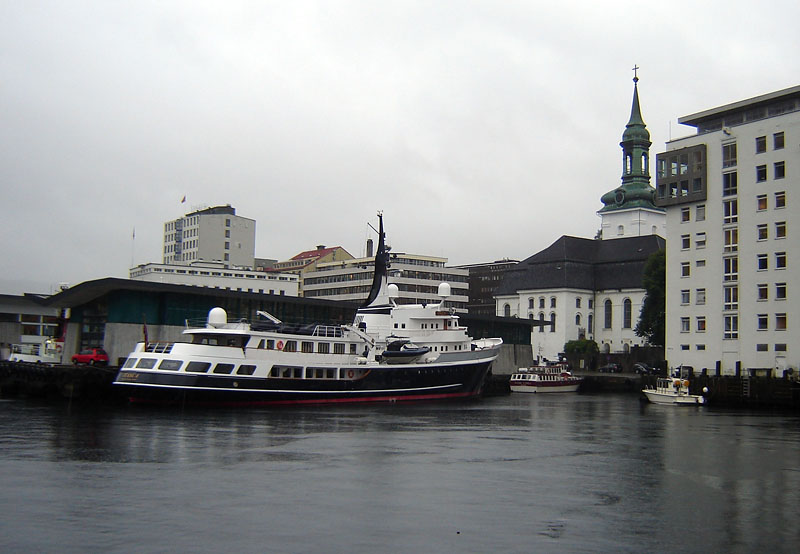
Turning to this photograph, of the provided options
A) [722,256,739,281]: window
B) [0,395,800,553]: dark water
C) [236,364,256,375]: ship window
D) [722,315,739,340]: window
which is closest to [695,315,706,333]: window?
[722,315,739,340]: window

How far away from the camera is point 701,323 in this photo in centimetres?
6594

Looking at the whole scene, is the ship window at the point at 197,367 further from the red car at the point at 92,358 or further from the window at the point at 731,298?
the window at the point at 731,298

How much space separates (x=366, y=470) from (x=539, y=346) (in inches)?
3982

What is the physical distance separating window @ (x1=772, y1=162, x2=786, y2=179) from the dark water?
27.7 metres

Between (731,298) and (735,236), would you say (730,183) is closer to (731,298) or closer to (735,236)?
(735,236)

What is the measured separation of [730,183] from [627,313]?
57667 millimetres

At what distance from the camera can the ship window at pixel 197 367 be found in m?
44.7

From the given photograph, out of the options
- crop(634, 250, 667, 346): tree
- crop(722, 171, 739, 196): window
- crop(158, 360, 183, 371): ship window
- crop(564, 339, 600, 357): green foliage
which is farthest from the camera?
crop(564, 339, 600, 357): green foliage

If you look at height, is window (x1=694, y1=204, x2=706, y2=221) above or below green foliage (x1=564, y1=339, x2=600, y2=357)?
above

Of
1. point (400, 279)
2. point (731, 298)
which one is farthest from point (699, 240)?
point (400, 279)

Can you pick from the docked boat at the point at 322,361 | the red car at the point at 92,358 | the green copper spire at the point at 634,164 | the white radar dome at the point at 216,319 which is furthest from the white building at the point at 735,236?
the green copper spire at the point at 634,164

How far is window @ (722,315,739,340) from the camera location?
6293 cm

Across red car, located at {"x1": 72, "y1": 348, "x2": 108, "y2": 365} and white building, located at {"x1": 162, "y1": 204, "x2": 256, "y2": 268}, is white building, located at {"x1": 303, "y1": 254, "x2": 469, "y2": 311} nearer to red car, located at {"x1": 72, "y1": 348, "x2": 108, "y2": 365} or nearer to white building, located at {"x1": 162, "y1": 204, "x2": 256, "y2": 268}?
white building, located at {"x1": 162, "y1": 204, "x2": 256, "y2": 268}

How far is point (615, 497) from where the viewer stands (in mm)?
20938
